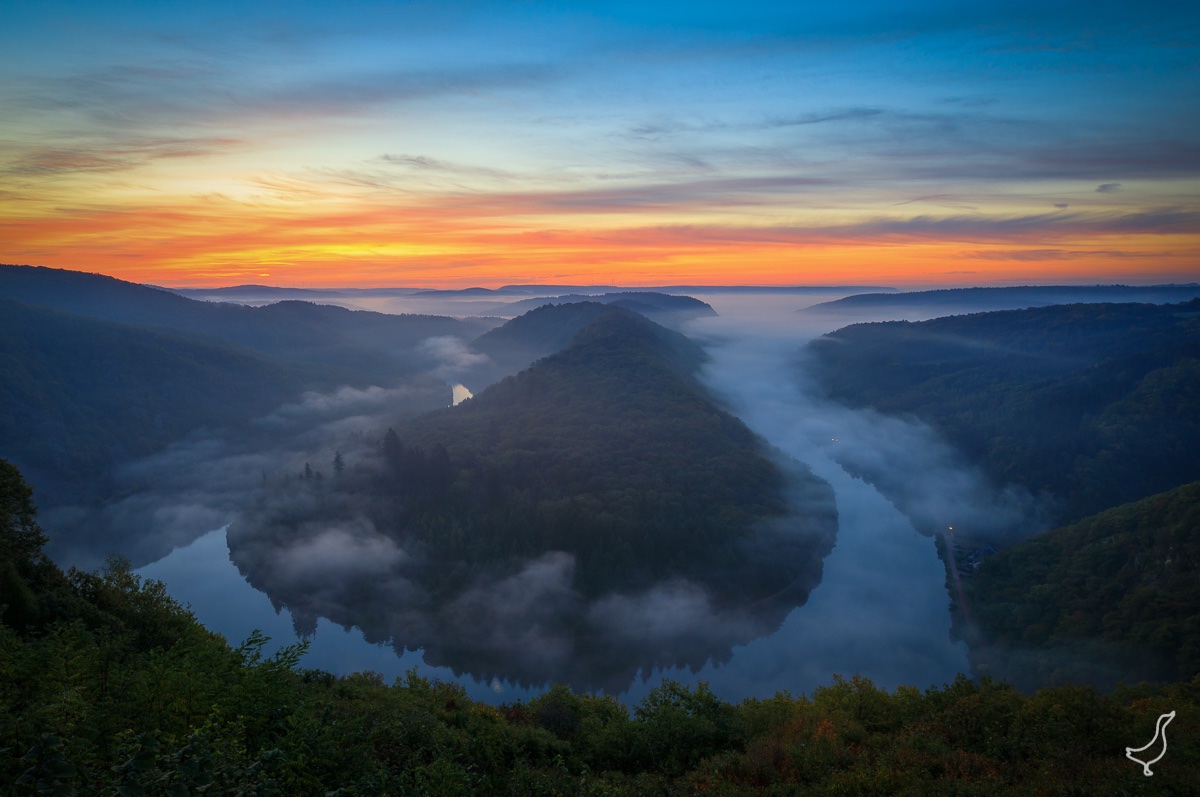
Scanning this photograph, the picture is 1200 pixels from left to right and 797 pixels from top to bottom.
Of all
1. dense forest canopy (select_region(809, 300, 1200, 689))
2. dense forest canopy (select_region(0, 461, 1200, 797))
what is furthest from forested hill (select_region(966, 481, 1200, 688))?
dense forest canopy (select_region(0, 461, 1200, 797))

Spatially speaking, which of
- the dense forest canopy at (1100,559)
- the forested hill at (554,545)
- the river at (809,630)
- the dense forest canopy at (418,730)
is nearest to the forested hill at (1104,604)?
the dense forest canopy at (1100,559)

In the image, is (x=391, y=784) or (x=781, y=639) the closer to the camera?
(x=391, y=784)

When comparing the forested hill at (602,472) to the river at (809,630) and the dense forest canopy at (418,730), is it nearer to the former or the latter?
the river at (809,630)

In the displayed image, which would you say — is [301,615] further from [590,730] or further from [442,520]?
[590,730]

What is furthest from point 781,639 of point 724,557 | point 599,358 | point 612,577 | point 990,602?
point 599,358

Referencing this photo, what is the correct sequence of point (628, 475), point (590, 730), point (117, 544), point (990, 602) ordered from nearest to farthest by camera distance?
point (590, 730) → point (990, 602) → point (628, 475) → point (117, 544)

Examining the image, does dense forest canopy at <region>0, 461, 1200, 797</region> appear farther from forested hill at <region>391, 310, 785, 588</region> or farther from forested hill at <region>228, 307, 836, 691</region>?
forested hill at <region>391, 310, 785, 588</region>
